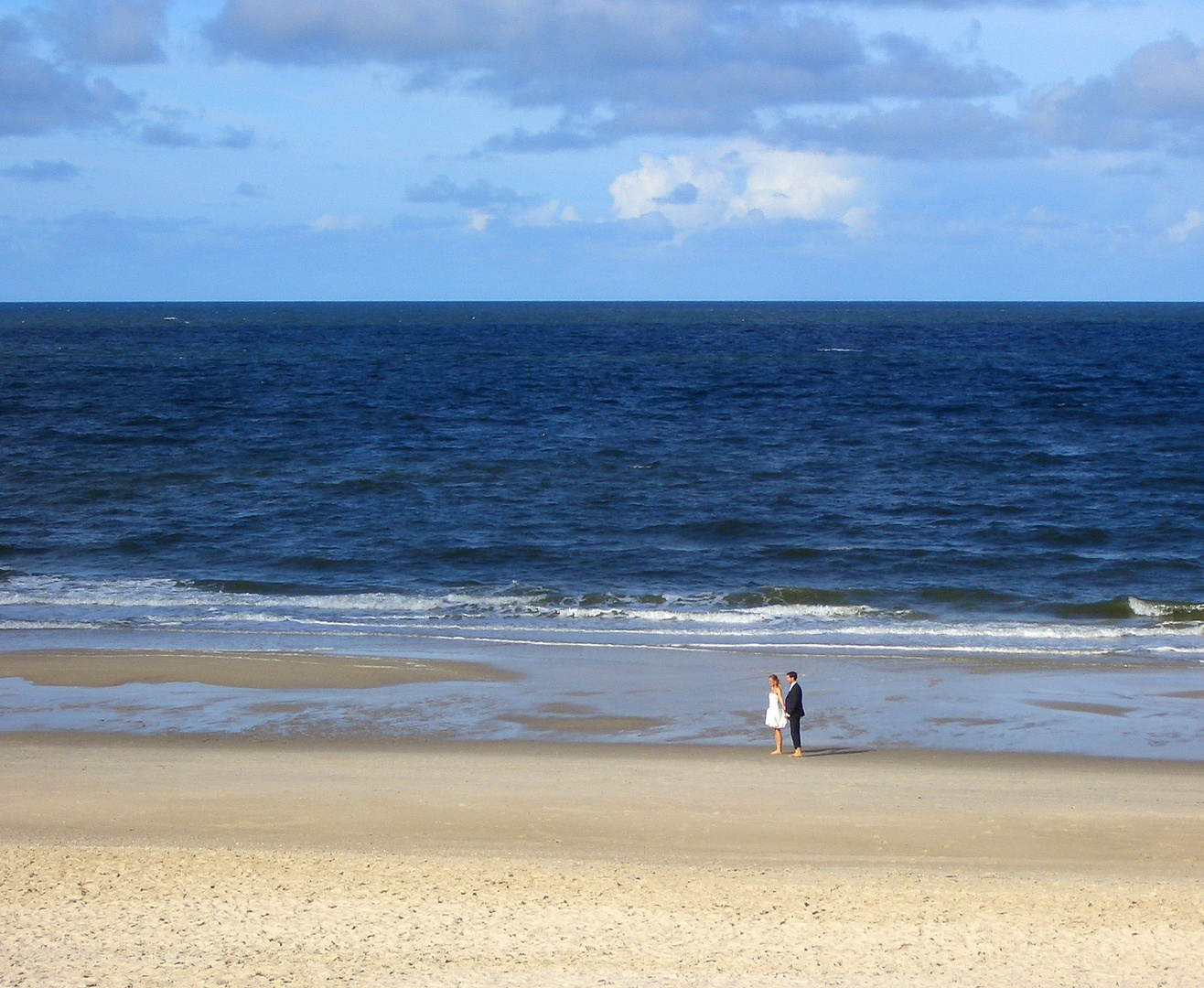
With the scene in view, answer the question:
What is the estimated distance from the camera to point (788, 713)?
15125 millimetres

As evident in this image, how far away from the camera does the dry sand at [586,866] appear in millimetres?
9336

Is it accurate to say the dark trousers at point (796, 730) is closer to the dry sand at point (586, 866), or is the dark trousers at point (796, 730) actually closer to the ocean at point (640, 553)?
the dry sand at point (586, 866)

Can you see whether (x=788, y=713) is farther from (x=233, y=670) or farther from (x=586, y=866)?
(x=233, y=670)

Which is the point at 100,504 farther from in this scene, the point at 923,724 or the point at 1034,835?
the point at 1034,835

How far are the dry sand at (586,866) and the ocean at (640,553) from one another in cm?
165

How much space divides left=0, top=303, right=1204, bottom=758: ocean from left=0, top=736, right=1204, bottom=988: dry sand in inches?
65.0

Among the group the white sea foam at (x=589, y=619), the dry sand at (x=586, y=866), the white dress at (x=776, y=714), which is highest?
the white dress at (x=776, y=714)

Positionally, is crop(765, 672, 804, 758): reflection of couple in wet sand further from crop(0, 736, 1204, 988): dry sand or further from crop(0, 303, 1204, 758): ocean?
crop(0, 303, 1204, 758): ocean

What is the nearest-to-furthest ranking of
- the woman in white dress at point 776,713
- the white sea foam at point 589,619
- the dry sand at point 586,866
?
1. the dry sand at point 586,866
2. the woman in white dress at point 776,713
3. the white sea foam at point 589,619

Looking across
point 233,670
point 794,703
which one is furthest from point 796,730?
point 233,670

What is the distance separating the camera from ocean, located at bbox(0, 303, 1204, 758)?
17578 mm

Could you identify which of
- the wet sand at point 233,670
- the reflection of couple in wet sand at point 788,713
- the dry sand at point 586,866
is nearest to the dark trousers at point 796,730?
the reflection of couple in wet sand at point 788,713

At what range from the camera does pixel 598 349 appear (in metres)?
97.9

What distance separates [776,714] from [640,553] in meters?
14.2
